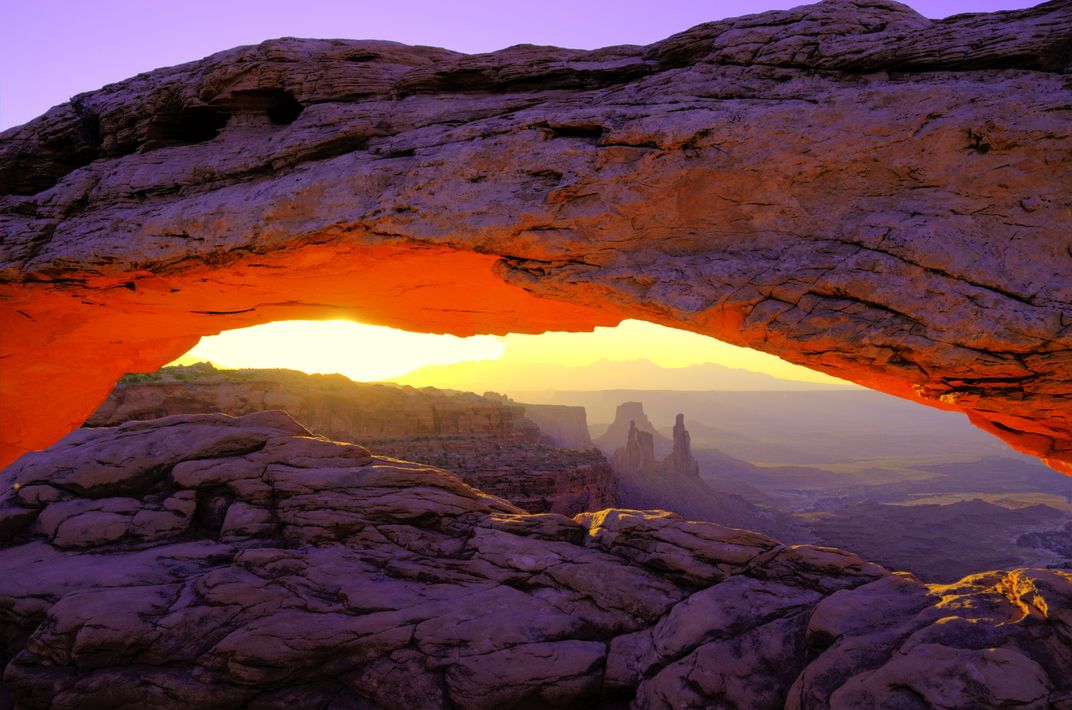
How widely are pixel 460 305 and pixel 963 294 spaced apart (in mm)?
9092

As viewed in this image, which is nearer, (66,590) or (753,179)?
(753,179)

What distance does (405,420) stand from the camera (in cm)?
5694

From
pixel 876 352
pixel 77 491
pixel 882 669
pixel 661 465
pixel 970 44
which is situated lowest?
pixel 661 465

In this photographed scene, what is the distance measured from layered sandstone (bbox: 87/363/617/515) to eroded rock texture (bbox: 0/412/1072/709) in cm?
2762

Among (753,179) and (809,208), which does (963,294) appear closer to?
(809,208)

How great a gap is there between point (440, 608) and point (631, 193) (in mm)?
7573

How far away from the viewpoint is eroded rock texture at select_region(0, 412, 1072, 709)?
7461 mm

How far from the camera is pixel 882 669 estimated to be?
23.0 feet

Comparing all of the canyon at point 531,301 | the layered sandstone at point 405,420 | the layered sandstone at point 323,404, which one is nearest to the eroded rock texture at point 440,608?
the canyon at point 531,301

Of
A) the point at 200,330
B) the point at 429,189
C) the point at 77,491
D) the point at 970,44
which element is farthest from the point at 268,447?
the point at 970,44

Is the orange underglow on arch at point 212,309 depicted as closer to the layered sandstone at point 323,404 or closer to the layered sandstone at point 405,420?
the layered sandstone at point 405,420

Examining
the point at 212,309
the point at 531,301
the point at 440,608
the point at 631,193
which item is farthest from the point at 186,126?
the point at 440,608

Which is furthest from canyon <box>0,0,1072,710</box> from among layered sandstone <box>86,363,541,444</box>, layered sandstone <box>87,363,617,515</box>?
layered sandstone <box>86,363,541,444</box>

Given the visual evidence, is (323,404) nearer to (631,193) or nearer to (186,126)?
(186,126)
